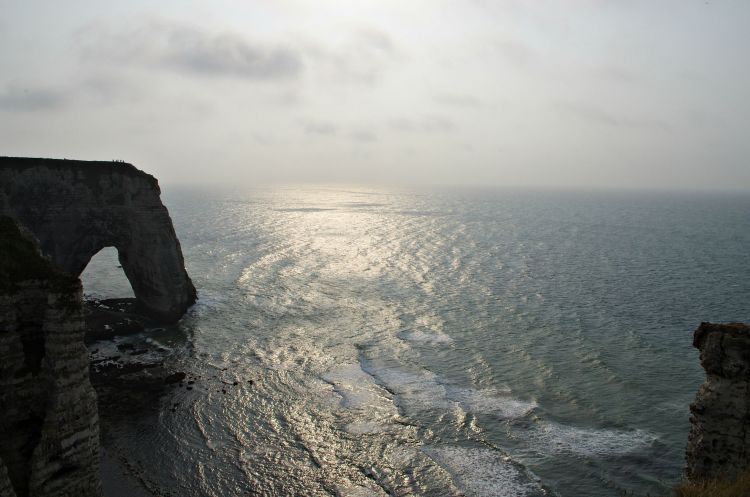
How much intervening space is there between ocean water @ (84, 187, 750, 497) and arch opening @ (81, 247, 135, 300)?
475mm

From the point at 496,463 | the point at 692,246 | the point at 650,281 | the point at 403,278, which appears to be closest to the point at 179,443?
the point at 496,463

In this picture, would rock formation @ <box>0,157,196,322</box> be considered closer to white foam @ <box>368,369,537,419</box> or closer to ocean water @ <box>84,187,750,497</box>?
ocean water @ <box>84,187,750,497</box>

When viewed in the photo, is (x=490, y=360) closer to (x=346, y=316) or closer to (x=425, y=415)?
(x=425, y=415)

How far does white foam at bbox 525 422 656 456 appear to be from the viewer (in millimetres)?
29672

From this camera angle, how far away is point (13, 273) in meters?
17.1

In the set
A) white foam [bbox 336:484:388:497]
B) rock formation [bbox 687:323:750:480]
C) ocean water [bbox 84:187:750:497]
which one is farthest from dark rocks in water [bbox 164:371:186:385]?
rock formation [bbox 687:323:750:480]

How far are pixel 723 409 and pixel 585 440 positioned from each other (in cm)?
1129

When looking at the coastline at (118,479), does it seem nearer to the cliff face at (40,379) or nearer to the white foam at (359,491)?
the cliff face at (40,379)

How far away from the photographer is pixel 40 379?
677 inches

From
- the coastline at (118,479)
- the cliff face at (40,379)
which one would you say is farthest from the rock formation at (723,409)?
the coastline at (118,479)

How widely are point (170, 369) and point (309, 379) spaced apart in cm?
1076

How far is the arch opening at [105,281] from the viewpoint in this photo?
199ft

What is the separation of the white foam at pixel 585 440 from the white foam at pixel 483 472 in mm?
2847

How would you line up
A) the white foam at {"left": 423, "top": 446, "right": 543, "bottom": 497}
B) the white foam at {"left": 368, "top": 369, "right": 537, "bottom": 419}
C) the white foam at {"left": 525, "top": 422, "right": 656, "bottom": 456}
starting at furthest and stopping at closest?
the white foam at {"left": 368, "top": 369, "right": 537, "bottom": 419}, the white foam at {"left": 525, "top": 422, "right": 656, "bottom": 456}, the white foam at {"left": 423, "top": 446, "right": 543, "bottom": 497}
